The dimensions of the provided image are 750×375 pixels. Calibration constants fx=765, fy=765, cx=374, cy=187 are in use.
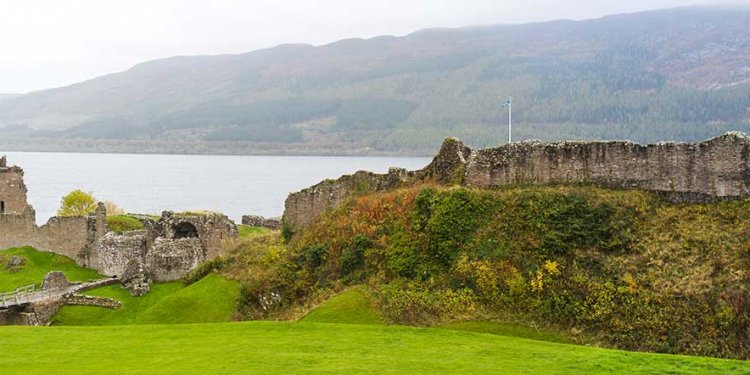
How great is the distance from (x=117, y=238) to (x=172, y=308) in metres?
16.5

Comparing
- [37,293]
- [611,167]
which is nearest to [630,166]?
[611,167]

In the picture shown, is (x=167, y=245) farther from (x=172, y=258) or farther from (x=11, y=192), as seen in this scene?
(x=11, y=192)

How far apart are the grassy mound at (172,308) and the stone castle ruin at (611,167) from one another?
10.5 metres

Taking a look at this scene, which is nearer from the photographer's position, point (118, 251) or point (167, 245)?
point (167, 245)

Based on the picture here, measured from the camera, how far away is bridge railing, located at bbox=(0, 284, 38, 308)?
4186 centimetres

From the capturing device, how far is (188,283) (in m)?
44.3

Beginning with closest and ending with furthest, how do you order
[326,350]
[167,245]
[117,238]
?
1. [326,350]
2. [167,245]
3. [117,238]

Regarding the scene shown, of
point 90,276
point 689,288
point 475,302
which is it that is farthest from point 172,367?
point 90,276

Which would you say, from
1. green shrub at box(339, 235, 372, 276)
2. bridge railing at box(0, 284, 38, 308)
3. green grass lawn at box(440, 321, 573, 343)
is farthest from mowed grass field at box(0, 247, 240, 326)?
green grass lawn at box(440, 321, 573, 343)

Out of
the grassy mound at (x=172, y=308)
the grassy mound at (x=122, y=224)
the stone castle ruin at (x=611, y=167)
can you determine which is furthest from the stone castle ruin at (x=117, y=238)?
the stone castle ruin at (x=611, y=167)

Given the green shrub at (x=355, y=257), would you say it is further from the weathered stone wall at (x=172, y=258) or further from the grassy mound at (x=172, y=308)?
the weathered stone wall at (x=172, y=258)

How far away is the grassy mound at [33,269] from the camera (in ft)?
170

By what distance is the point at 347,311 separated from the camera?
1175 inches

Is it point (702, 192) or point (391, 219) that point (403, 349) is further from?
point (702, 192)
